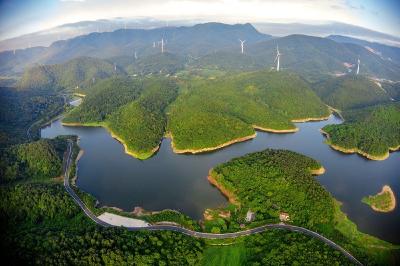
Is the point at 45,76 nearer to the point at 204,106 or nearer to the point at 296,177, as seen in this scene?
the point at 204,106

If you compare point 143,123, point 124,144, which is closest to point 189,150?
point 124,144

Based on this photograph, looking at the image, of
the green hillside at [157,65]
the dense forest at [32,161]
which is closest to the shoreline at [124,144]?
the dense forest at [32,161]

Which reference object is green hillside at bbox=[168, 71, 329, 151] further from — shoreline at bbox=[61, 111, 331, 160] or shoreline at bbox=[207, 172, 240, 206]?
shoreline at bbox=[207, 172, 240, 206]

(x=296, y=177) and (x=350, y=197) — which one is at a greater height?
(x=296, y=177)

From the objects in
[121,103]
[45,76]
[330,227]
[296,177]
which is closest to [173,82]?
[121,103]

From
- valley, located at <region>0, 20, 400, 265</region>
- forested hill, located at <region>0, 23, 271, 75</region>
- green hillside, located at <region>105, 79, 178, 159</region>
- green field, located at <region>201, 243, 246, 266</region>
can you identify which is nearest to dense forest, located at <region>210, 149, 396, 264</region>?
valley, located at <region>0, 20, 400, 265</region>
